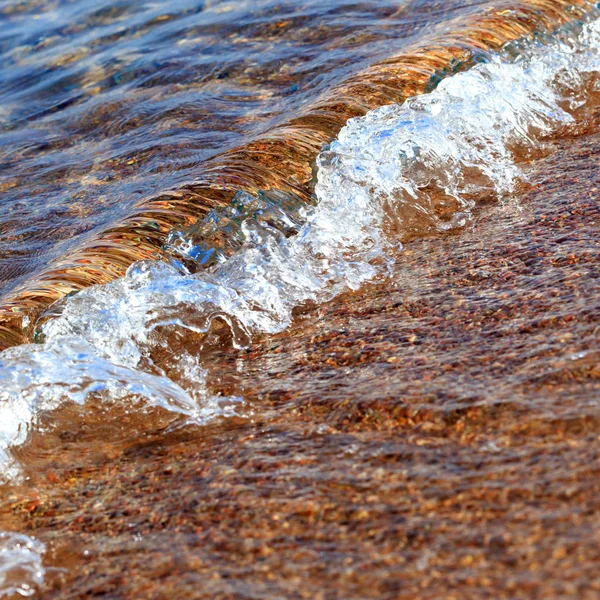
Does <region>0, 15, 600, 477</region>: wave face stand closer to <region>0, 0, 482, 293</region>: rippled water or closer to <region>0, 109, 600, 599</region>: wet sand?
<region>0, 109, 600, 599</region>: wet sand

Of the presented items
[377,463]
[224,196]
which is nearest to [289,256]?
[224,196]

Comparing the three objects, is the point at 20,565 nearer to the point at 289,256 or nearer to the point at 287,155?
the point at 289,256

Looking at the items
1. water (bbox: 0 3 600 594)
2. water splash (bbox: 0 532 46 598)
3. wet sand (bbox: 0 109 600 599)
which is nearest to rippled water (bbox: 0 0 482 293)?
water (bbox: 0 3 600 594)

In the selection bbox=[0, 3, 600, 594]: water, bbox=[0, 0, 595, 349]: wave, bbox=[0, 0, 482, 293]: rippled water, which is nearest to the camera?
bbox=[0, 3, 600, 594]: water

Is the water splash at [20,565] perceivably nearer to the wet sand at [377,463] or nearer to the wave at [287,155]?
the wet sand at [377,463]

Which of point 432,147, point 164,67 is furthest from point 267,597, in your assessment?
point 164,67

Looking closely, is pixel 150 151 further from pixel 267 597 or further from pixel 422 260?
pixel 267 597
